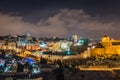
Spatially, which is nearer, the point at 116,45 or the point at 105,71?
the point at 105,71

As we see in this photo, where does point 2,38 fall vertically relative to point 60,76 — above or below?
above

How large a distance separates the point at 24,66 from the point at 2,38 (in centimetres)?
4614

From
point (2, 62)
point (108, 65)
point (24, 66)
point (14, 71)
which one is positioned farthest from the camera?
point (2, 62)

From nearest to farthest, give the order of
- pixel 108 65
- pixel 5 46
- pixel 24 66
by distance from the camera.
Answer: pixel 108 65
pixel 24 66
pixel 5 46

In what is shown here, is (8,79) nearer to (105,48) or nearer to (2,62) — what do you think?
(2,62)

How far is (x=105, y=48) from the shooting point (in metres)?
54.7

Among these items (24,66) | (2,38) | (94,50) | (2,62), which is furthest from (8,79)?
(2,38)

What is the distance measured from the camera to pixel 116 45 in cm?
5634

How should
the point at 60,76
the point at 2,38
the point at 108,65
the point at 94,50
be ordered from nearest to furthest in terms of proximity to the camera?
the point at 60,76 → the point at 108,65 → the point at 94,50 → the point at 2,38

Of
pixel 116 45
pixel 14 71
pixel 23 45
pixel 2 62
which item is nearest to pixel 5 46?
pixel 23 45

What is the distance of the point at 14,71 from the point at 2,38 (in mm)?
49029

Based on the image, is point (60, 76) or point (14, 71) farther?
point (14, 71)

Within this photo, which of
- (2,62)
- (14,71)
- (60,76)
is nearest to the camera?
(60,76)

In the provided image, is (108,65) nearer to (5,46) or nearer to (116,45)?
Answer: (116,45)
